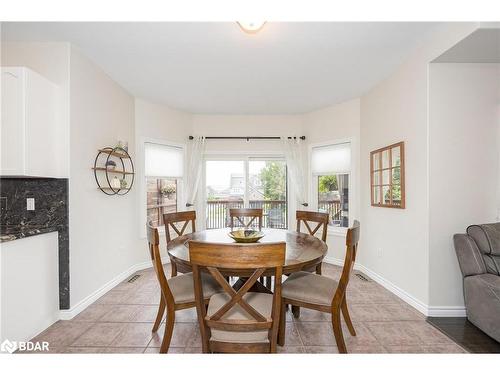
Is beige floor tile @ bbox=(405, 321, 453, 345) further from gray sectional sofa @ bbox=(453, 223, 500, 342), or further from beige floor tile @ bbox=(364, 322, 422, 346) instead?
gray sectional sofa @ bbox=(453, 223, 500, 342)

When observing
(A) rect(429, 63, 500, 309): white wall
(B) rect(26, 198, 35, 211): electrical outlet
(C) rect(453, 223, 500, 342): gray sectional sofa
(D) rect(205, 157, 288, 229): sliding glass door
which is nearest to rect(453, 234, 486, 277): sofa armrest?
(C) rect(453, 223, 500, 342): gray sectional sofa

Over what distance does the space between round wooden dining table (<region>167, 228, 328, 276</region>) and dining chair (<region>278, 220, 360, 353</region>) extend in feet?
0.52

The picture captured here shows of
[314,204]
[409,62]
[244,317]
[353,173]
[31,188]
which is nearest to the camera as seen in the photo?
[244,317]

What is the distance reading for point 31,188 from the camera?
2270 mm

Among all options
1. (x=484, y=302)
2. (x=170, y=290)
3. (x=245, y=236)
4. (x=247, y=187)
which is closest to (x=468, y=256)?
(x=484, y=302)

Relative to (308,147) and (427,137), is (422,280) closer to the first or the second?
(427,137)

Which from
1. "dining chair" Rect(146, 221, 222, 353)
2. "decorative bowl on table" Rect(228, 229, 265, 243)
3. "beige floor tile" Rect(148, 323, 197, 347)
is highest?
"decorative bowl on table" Rect(228, 229, 265, 243)

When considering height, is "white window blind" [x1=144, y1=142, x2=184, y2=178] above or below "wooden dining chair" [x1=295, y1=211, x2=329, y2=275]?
above

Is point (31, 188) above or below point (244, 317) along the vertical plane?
above

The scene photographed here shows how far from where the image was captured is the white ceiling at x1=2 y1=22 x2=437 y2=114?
213 centimetres
